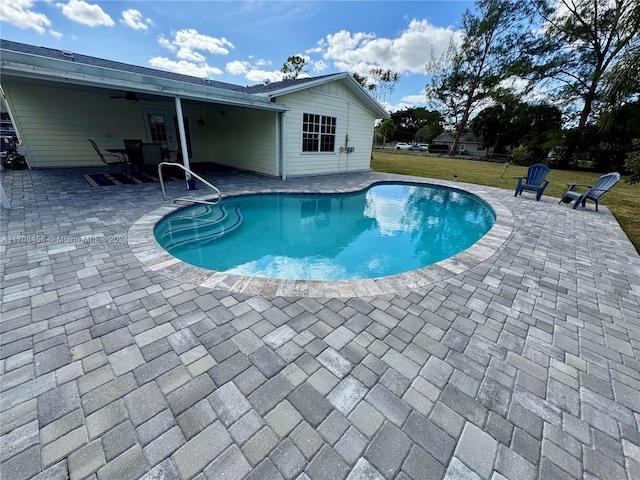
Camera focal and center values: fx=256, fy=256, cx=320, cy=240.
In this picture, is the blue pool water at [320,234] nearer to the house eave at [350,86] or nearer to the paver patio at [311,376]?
the paver patio at [311,376]

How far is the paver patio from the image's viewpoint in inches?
51.4

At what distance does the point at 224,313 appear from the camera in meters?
2.33

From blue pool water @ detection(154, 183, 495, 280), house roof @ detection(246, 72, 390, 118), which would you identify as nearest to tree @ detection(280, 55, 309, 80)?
house roof @ detection(246, 72, 390, 118)

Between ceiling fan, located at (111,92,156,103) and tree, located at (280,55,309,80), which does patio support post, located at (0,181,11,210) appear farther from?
tree, located at (280,55,309,80)

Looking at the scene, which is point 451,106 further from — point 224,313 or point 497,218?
point 224,313

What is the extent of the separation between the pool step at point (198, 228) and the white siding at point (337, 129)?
4.35m

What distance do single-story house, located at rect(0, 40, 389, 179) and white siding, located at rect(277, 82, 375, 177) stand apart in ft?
0.11

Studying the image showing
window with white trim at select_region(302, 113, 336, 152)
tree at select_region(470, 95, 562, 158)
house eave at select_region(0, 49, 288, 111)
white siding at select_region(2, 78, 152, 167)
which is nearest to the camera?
house eave at select_region(0, 49, 288, 111)

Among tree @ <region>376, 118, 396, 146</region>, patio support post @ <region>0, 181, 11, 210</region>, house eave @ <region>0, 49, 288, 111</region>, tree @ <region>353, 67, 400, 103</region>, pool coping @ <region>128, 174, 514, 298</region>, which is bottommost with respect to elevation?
pool coping @ <region>128, 174, 514, 298</region>

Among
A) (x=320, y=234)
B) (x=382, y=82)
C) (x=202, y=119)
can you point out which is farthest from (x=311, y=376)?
(x=382, y=82)

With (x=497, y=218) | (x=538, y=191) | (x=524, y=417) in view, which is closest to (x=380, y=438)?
(x=524, y=417)

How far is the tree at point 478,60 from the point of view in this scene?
21.6 metres

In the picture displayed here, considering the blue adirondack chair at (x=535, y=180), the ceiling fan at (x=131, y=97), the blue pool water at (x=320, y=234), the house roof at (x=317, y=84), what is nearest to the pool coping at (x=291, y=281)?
the blue pool water at (x=320, y=234)

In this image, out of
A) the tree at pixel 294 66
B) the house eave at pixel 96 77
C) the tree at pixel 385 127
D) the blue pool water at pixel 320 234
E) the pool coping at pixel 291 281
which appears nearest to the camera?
the pool coping at pixel 291 281
